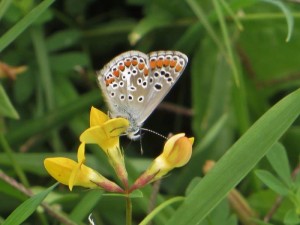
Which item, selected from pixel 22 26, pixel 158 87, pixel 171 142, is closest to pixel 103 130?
pixel 171 142

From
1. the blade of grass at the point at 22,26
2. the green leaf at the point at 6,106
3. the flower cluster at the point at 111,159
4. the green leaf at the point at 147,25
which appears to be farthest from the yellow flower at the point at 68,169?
the green leaf at the point at 147,25

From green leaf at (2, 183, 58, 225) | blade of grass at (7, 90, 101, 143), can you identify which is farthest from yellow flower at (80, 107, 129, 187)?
blade of grass at (7, 90, 101, 143)

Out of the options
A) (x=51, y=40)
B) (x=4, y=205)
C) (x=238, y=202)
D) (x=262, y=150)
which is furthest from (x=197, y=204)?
(x=51, y=40)

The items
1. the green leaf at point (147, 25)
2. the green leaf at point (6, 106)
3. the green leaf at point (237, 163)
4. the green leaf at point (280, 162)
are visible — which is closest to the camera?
the green leaf at point (237, 163)

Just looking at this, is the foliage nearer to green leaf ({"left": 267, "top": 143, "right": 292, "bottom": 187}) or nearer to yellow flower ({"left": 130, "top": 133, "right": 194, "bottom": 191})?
green leaf ({"left": 267, "top": 143, "right": 292, "bottom": 187})

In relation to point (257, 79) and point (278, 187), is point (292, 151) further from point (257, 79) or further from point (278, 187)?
point (278, 187)

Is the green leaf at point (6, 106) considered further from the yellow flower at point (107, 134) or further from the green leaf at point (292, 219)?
the green leaf at point (292, 219)

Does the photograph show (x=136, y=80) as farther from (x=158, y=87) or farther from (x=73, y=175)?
(x=73, y=175)
